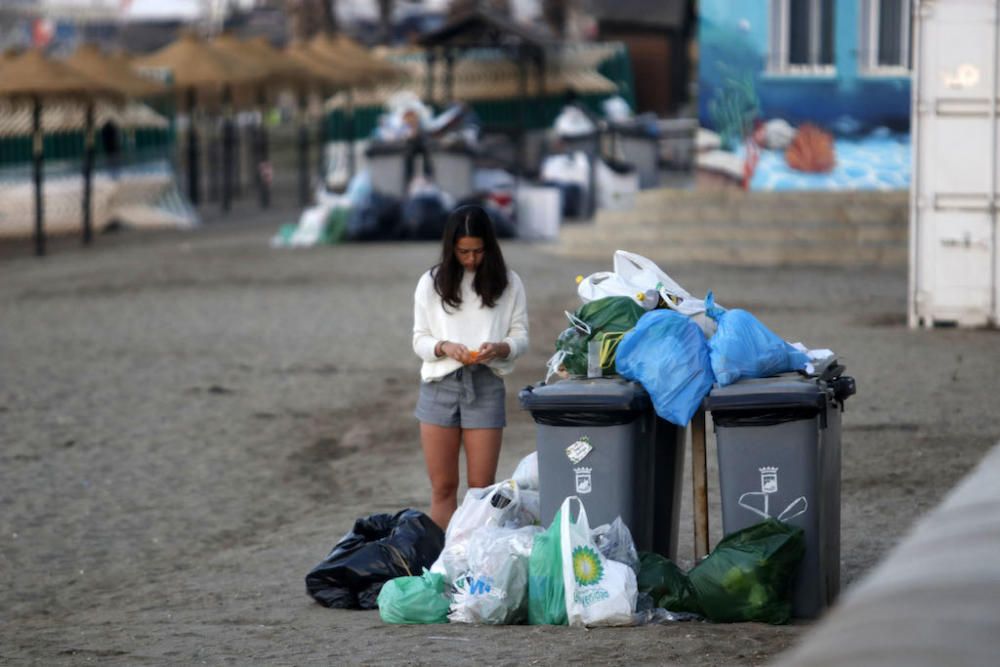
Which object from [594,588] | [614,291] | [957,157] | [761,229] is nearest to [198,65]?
[761,229]

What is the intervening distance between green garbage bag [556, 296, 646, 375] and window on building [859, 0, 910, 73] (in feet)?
51.6

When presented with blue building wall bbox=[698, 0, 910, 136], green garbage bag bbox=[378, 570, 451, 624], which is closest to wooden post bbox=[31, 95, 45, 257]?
blue building wall bbox=[698, 0, 910, 136]

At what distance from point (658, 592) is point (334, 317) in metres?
11.1

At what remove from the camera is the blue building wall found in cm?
2192

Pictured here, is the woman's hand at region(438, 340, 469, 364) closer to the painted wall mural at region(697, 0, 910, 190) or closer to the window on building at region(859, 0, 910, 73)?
the painted wall mural at region(697, 0, 910, 190)

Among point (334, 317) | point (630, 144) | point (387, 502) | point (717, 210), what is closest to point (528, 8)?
point (630, 144)

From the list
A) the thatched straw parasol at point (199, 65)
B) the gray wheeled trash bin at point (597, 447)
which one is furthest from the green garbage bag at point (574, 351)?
the thatched straw parasol at point (199, 65)

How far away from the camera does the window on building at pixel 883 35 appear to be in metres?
21.8

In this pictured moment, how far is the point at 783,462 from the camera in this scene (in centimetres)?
649

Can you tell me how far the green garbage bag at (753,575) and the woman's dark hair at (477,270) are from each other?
5.12 ft

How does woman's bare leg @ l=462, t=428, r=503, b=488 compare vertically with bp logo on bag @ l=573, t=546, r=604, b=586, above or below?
above

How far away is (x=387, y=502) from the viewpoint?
378 inches

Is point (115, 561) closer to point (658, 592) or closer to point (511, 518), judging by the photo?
point (511, 518)

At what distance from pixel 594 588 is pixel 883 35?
16850 millimetres
